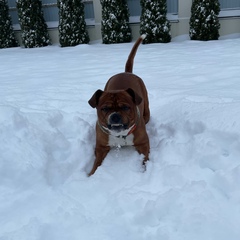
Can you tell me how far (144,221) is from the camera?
216 centimetres

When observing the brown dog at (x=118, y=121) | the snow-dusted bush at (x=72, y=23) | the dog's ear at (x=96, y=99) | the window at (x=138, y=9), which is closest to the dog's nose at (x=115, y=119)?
the brown dog at (x=118, y=121)

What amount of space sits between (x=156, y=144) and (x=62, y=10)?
8716mm

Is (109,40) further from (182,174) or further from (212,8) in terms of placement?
(182,174)

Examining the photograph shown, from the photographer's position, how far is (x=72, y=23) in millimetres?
10375

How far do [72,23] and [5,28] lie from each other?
2.99 m

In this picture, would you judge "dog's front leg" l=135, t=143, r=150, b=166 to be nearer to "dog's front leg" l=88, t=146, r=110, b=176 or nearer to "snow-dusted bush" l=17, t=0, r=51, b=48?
"dog's front leg" l=88, t=146, r=110, b=176

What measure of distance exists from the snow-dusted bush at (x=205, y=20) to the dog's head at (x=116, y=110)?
24.8 ft

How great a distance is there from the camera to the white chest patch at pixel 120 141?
116 inches

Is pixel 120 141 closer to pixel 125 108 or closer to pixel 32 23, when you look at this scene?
pixel 125 108

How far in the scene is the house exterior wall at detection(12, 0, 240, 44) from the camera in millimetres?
9836

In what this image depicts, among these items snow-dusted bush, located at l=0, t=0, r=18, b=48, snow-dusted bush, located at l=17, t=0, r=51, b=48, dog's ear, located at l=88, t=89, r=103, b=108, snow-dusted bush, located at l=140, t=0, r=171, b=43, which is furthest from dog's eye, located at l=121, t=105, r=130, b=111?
snow-dusted bush, located at l=0, t=0, r=18, b=48

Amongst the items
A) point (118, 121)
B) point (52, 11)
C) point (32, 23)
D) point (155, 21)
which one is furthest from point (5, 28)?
point (118, 121)

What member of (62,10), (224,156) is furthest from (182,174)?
(62,10)

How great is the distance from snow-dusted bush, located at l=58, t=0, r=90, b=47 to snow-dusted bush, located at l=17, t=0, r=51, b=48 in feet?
3.17
